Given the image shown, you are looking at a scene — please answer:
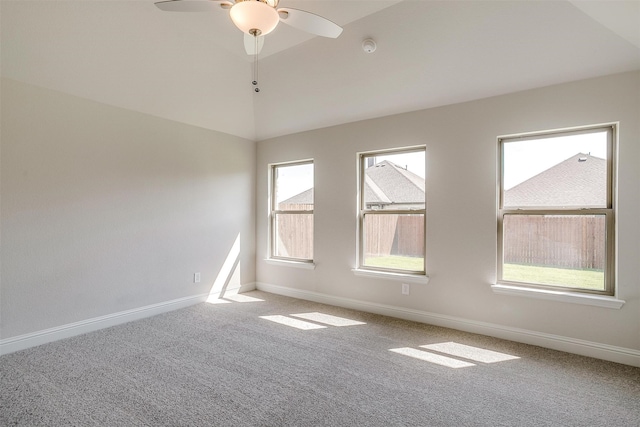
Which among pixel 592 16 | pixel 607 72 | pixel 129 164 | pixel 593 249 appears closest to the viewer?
pixel 592 16

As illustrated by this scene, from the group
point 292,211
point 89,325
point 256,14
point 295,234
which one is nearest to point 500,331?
point 295,234

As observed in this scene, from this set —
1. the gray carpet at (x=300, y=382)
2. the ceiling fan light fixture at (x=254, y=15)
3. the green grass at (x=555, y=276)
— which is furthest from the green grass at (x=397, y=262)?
the ceiling fan light fixture at (x=254, y=15)

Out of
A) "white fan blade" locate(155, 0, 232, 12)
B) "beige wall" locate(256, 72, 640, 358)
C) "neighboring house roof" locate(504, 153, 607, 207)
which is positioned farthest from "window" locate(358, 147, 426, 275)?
"white fan blade" locate(155, 0, 232, 12)

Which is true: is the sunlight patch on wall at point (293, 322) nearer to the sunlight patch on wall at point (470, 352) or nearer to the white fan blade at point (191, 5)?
the sunlight patch on wall at point (470, 352)

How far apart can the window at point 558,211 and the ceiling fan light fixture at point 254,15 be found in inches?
106

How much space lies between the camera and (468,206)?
11.2ft

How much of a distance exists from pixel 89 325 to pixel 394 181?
3.81m

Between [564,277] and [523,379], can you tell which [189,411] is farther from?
[564,277]

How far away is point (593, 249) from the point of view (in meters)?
2.90

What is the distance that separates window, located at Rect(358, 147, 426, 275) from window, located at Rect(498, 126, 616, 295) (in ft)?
2.91

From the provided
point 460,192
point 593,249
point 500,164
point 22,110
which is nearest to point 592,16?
point 500,164

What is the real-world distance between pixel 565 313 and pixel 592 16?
248cm

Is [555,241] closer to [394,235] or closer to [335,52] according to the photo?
[394,235]

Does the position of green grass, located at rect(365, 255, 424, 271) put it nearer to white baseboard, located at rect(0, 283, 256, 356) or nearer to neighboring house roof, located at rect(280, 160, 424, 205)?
neighboring house roof, located at rect(280, 160, 424, 205)
